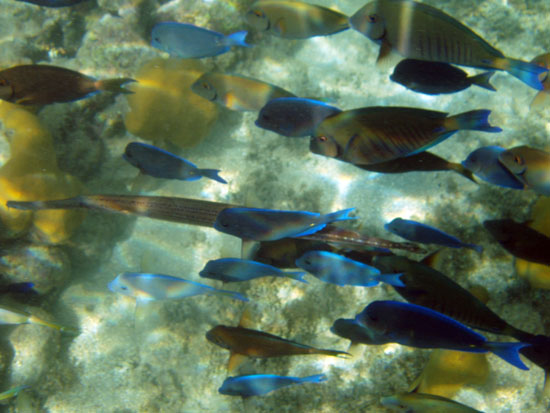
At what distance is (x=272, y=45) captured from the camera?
249 inches

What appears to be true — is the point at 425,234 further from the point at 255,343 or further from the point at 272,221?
the point at 255,343

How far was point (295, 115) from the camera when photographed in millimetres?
2883

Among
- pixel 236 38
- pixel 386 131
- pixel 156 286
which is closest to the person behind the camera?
pixel 386 131

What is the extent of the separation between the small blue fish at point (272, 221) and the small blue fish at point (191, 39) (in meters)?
2.07

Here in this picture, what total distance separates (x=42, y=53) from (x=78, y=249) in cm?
478

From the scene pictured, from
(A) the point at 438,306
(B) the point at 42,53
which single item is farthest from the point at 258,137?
(B) the point at 42,53

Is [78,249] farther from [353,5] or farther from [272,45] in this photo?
[353,5]

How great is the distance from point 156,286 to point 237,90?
233 cm

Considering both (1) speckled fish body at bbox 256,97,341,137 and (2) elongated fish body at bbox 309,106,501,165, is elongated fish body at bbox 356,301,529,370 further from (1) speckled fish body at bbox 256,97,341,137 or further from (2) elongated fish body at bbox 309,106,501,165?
(1) speckled fish body at bbox 256,97,341,137

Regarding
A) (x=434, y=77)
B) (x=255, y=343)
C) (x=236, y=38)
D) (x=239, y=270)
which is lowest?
(x=255, y=343)

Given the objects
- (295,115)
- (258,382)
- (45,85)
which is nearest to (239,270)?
(258,382)

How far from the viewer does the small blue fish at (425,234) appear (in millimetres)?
2846

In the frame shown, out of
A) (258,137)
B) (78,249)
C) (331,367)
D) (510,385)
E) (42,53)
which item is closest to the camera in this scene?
(510,385)

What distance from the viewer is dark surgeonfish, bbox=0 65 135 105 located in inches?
119
